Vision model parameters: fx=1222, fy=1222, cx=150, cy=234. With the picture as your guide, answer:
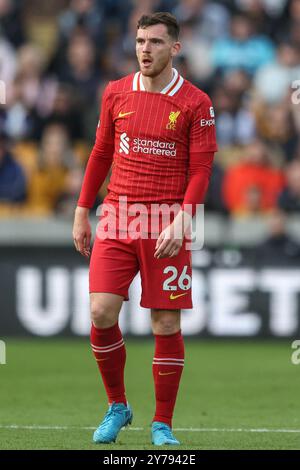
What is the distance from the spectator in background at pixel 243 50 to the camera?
15680 millimetres

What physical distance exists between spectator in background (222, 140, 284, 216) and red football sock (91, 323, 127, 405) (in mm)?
6728

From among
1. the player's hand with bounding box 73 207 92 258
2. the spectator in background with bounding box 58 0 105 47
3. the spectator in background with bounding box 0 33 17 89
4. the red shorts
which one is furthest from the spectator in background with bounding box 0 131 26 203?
the red shorts

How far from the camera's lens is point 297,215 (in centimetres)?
1329

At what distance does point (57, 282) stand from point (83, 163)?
7.25 ft

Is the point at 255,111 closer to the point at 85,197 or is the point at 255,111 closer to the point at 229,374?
the point at 229,374

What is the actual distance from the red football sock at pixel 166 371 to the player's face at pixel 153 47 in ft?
4.91

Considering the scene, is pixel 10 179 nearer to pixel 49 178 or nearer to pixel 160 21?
pixel 49 178

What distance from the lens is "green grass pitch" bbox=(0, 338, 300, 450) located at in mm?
7039

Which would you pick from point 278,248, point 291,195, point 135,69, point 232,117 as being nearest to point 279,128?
point 232,117

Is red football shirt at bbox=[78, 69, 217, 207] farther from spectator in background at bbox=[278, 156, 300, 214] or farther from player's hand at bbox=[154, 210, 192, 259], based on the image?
spectator in background at bbox=[278, 156, 300, 214]

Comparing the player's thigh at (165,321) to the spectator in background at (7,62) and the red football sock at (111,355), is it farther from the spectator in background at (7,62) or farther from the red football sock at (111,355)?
the spectator in background at (7,62)

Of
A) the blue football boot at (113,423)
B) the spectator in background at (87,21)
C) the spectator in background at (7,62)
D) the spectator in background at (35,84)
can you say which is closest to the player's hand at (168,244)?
the blue football boot at (113,423)

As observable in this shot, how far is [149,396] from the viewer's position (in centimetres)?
912
